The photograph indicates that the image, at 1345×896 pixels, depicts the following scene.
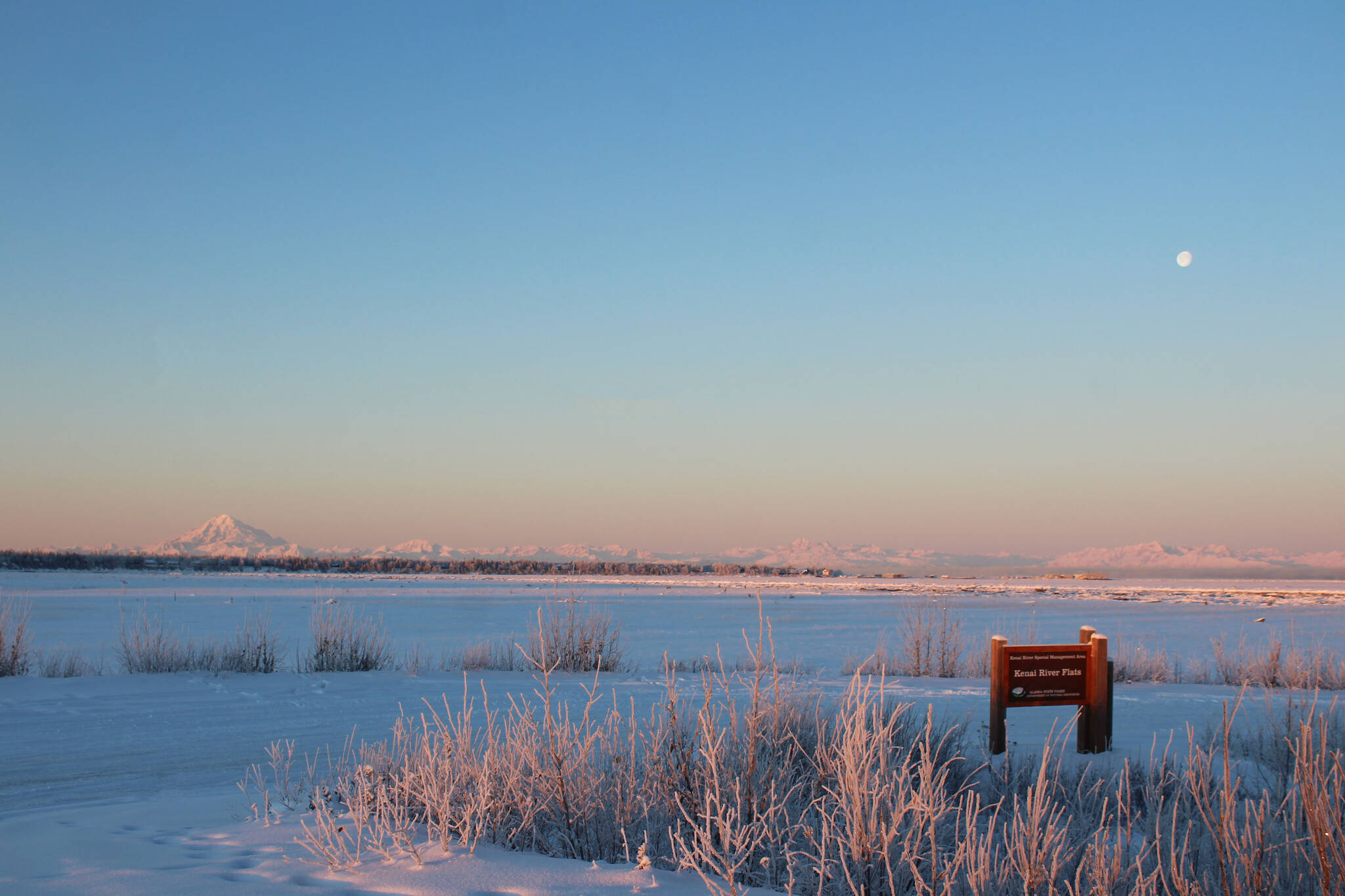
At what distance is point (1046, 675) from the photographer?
25.2ft

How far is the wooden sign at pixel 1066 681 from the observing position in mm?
7512

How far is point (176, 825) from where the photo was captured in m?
5.28

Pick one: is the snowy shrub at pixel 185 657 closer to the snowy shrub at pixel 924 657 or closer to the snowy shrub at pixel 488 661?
the snowy shrub at pixel 488 661

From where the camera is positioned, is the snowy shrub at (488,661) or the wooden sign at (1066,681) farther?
the snowy shrub at (488,661)

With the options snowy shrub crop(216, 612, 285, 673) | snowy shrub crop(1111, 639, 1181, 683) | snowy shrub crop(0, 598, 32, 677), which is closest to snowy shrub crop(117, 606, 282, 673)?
snowy shrub crop(216, 612, 285, 673)

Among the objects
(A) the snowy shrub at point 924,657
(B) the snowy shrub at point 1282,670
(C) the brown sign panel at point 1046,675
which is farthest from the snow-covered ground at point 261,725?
(B) the snowy shrub at point 1282,670

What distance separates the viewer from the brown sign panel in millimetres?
7531

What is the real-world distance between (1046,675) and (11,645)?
13.9 meters

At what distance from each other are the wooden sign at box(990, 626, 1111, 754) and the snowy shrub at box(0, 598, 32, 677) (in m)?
13.0

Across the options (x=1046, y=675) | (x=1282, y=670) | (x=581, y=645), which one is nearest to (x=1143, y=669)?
(x=1282, y=670)

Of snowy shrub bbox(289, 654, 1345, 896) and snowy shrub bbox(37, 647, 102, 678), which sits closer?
snowy shrub bbox(289, 654, 1345, 896)

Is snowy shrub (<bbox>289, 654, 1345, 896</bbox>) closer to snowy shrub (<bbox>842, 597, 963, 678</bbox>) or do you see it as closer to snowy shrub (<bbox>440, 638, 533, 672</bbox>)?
snowy shrub (<bbox>440, 638, 533, 672</bbox>)

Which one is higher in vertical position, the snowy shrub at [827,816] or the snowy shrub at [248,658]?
the snowy shrub at [827,816]

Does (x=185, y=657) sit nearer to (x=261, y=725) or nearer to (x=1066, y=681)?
(x=261, y=725)
